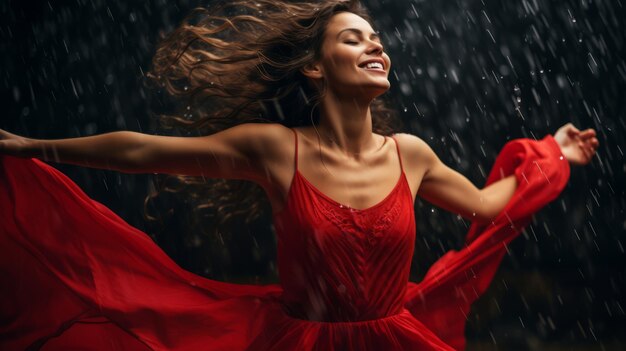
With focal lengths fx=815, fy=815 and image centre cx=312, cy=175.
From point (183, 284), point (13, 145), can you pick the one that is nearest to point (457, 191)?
point (183, 284)

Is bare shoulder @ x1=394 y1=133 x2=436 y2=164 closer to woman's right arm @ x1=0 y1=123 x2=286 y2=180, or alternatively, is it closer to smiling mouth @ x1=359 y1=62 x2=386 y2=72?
smiling mouth @ x1=359 y1=62 x2=386 y2=72

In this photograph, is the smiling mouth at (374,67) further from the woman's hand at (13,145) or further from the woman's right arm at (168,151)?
the woman's hand at (13,145)

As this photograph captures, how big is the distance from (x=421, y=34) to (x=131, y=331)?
249cm

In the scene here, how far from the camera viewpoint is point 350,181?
2174 millimetres

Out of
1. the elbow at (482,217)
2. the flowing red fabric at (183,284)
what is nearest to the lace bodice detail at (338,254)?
the flowing red fabric at (183,284)

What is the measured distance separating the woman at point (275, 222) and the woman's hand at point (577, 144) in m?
0.47

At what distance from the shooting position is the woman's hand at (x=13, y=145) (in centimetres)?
209

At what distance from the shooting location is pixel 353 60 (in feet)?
7.34

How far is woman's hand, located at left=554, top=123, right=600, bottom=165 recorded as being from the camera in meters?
2.62

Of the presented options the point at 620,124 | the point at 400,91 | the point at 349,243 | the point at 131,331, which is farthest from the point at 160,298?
the point at 620,124

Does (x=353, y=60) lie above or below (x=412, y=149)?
above

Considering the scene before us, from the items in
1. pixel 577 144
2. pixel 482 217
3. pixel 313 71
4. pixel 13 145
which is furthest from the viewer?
pixel 577 144

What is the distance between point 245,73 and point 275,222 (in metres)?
0.49

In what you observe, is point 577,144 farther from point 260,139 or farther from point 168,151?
point 168,151
